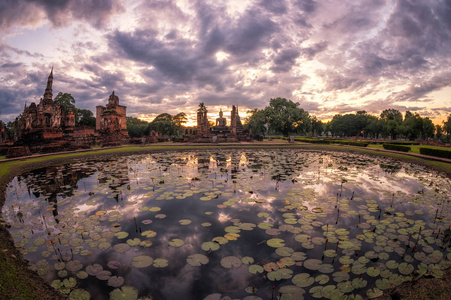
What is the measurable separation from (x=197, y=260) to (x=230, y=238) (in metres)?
1.02

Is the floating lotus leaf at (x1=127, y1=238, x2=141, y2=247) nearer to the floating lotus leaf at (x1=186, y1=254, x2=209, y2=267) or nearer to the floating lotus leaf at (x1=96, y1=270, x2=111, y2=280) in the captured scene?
the floating lotus leaf at (x1=96, y1=270, x2=111, y2=280)

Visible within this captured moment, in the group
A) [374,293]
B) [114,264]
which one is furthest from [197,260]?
[374,293]

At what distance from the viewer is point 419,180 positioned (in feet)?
34.1

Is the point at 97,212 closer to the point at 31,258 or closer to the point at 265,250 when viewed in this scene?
the point at 31,258

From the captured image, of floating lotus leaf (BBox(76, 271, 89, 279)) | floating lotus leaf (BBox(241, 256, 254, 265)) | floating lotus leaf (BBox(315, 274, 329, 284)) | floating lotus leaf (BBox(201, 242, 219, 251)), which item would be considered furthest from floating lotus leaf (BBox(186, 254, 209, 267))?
floating lotus leaf (BBox(315, 274, 329, 284))

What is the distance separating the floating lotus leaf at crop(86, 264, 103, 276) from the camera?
11.7ft

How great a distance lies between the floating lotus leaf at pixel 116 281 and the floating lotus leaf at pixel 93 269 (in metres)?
0.37

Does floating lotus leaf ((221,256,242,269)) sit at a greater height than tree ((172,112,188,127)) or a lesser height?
lesser

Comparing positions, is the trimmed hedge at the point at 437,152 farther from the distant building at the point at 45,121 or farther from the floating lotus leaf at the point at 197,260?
the distant building at the point at 45,121

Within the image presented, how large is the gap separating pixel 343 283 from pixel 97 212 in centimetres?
648

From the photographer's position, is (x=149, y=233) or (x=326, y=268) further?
(x=149, y=233)

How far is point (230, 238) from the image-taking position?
15.3ft

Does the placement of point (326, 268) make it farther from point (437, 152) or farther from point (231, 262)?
point (437, 152)

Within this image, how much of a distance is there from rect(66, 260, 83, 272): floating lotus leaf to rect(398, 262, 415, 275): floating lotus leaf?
574 centimetres
